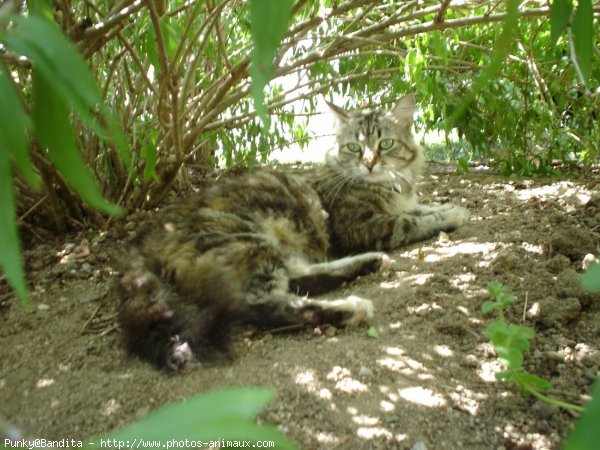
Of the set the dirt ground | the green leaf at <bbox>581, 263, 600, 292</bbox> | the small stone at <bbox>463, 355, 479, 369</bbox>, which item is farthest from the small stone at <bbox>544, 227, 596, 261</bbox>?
the green leaf at <bbox>581, 263, 600, 292</bbox>

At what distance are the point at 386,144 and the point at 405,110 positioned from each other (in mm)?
345

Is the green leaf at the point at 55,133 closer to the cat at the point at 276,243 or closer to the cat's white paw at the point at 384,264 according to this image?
the cat at the point at 276,243

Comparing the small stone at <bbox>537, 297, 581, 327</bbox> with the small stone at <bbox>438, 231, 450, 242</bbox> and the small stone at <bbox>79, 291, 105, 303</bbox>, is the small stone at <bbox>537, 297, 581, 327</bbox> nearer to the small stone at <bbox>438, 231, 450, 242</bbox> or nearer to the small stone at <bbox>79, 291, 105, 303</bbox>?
the small stone at <bbox>438, 231, 450, 242</bbox>

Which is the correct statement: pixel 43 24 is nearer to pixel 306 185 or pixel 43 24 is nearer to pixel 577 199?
pixel 306 185

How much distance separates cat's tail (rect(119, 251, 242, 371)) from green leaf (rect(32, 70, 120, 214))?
4.83ft

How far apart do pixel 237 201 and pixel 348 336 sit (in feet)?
4.54

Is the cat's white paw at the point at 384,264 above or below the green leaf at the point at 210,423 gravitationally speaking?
below

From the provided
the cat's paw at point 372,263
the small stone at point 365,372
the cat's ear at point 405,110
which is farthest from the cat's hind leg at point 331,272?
the cat's ear at point 405,110

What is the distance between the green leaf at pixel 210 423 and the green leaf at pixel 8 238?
26cm

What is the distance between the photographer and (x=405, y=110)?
13.3 ft

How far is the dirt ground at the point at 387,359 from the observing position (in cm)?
164

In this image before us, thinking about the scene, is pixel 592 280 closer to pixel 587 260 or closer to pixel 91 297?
pixel 587 260

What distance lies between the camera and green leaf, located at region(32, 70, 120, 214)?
76 cm

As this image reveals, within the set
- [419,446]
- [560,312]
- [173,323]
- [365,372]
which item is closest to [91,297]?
[173,323]
